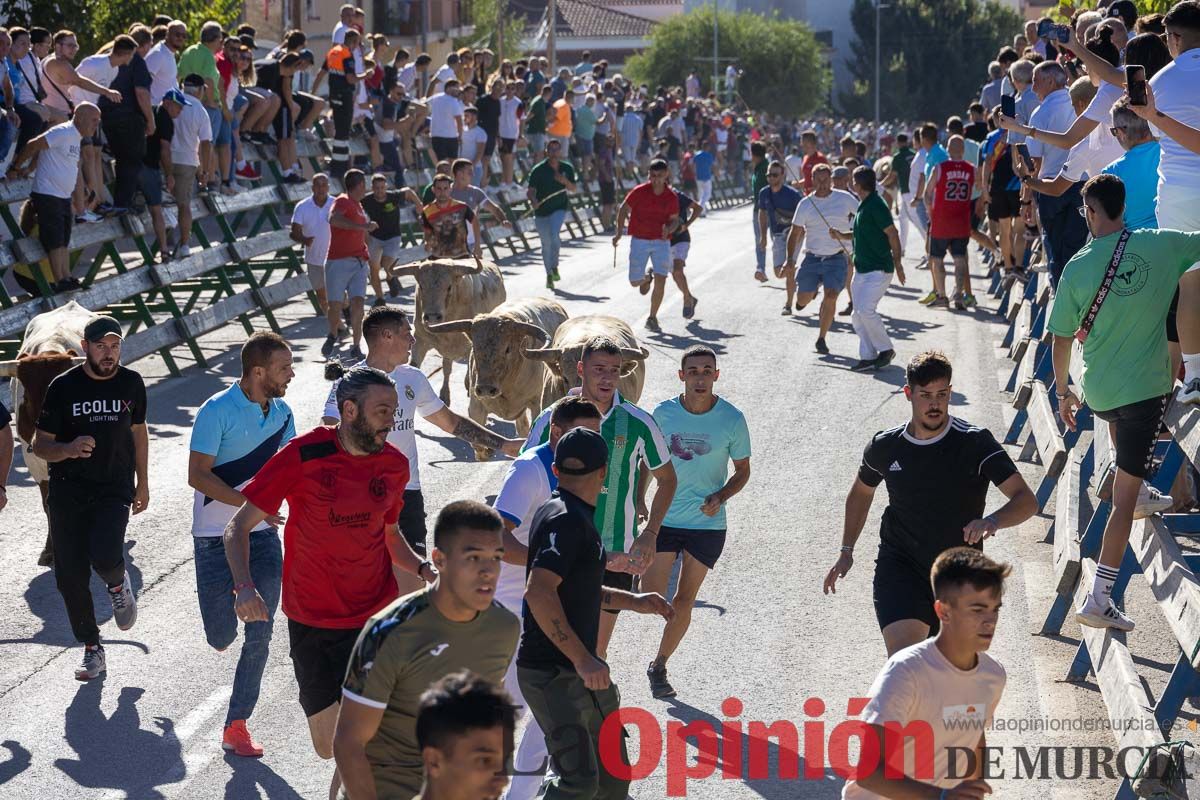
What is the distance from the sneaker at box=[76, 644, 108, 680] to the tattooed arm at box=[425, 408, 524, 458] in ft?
7.62

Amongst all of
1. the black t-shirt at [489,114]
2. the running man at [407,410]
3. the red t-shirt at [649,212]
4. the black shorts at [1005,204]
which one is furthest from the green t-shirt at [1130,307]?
the black t-shirt at [489,114]

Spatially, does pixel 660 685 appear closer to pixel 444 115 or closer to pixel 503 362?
pixel 503 362

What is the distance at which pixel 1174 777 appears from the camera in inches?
265

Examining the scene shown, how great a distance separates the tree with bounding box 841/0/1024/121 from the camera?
92000 millimetres

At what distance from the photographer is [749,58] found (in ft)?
286

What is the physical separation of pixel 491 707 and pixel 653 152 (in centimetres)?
3889

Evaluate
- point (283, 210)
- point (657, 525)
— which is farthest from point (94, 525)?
point (283, 210)

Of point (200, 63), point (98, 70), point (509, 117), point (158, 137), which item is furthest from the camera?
point (509, 117)

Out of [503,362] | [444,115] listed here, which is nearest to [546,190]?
[444,115]

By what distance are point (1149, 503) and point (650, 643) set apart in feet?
9.84

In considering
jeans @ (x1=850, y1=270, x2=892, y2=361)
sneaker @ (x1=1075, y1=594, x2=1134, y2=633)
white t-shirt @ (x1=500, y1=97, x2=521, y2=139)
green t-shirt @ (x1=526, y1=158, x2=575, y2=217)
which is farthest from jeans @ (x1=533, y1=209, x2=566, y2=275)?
sneaker @ (x1=1075, y1=594, x2=1134, y2=633)

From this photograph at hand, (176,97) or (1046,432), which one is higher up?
(176,97)

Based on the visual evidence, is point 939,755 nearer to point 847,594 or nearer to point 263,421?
point 263,421

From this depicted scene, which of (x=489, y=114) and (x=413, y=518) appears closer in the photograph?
(x=413, y=518)
